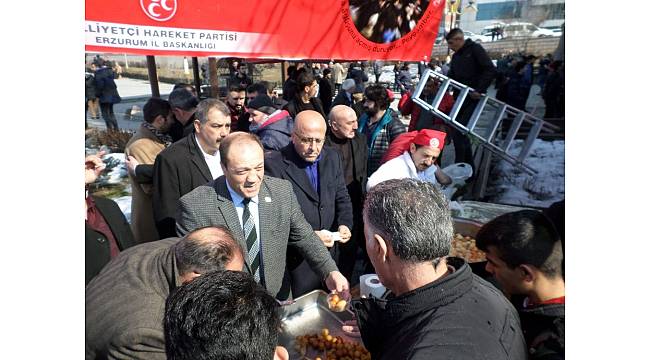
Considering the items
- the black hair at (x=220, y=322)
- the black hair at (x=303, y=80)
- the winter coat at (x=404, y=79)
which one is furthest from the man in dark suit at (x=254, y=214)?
the winter coat at (x=404, y=79)

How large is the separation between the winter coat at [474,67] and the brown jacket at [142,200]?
4.10 meters

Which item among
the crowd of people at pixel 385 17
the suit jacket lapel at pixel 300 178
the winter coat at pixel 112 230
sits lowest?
the winter coat at pixel 112 230

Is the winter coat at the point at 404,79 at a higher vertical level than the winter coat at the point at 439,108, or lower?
higher

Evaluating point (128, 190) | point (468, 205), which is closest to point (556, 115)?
point (468, 205)

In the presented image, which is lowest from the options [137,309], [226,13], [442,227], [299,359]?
[299,359]

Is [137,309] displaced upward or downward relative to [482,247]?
downward

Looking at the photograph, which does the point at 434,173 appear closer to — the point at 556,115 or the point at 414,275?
the point at 414,275

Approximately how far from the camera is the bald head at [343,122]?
11.7 ft

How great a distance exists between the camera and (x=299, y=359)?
5.51 ft

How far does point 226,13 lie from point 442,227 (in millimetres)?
1650

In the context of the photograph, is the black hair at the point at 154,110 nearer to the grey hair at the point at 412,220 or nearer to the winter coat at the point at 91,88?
the grey hair at the point at 412,220

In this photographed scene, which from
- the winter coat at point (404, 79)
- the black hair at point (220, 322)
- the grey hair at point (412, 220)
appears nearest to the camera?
the black hair at point (220, 322)

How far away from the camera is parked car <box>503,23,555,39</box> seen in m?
9.05

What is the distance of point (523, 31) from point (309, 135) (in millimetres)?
8445
